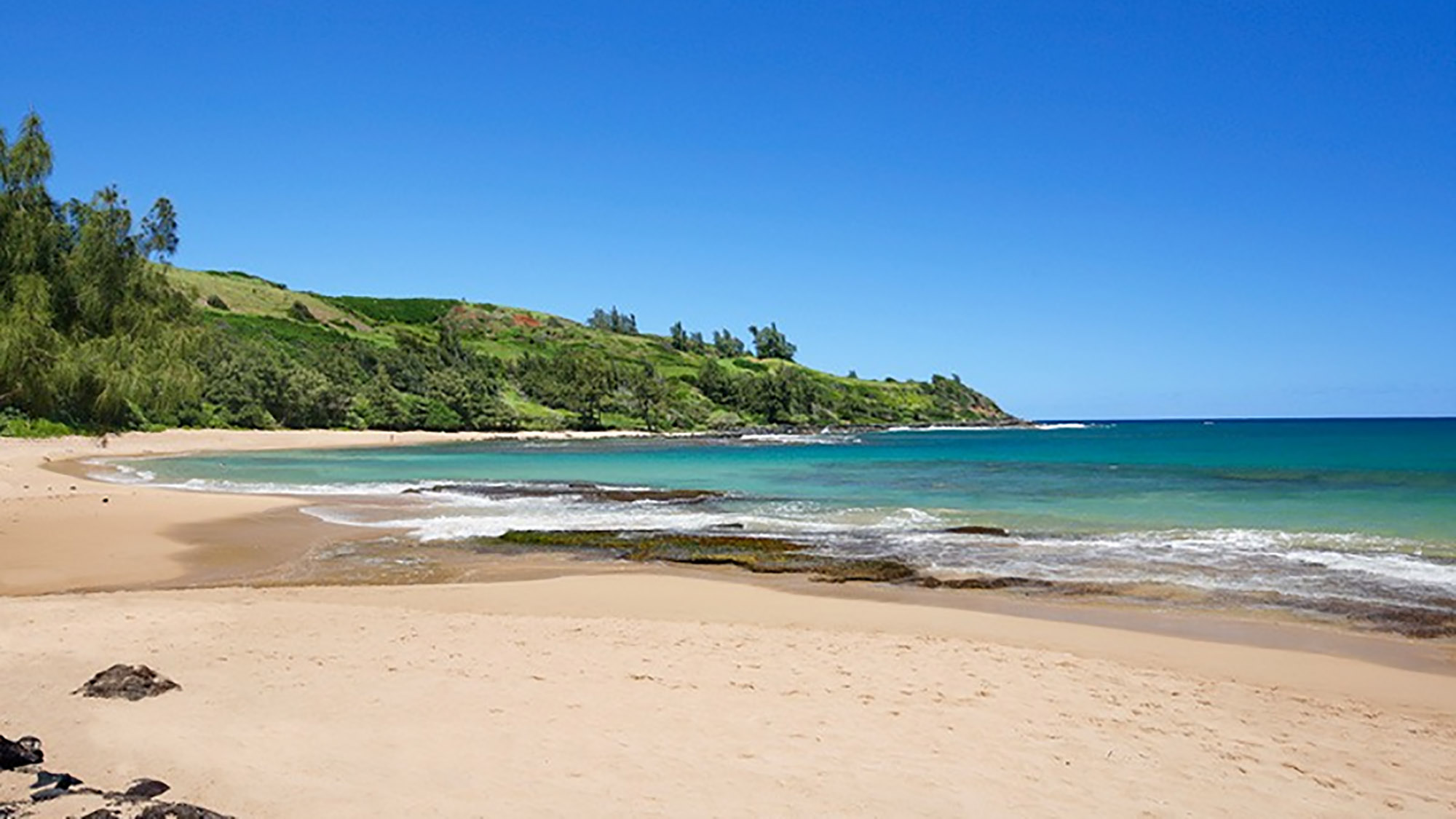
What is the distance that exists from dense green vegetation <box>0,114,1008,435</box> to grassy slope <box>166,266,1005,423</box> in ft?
2.03

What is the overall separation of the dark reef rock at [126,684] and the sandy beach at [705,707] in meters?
0.19

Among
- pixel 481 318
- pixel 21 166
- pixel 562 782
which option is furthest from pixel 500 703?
pixel 481 318

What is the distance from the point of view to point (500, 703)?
760 centimetres

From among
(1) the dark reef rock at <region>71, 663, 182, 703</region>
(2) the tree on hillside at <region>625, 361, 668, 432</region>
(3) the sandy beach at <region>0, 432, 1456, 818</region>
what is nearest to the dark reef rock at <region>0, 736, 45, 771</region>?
(3) the sandy beach at <region>0, 432, 1456, 818</region>

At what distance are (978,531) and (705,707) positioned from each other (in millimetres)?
15325

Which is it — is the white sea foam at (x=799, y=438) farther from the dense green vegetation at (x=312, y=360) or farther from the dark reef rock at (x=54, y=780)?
the dark reef rock at (x=54, y=780)

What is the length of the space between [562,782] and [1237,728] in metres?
5.47

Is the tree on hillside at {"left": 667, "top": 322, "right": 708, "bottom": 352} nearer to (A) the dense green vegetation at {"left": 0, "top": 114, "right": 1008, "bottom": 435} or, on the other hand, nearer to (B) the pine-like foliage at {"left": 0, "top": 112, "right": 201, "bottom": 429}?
(A) the dense green vegetation at {"left": 0, "top": 114, "right": 1008, "bottom": 435}

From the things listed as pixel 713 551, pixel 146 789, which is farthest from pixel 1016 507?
pixel 146 789

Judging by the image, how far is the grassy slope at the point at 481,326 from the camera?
128 meters

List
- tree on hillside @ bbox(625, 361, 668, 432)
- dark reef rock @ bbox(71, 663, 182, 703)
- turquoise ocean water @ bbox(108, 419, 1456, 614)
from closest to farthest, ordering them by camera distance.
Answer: dark reef rock @ bbox(71, 663, 182, 703)
turquoise ocean water @ bbox(108, 419, 1456, 614)
tree on hillside @ bbox(625, 361, 668, 432)

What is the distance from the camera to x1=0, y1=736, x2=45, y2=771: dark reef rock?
5484mm

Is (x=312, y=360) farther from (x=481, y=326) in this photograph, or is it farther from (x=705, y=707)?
(x=705, y=707)

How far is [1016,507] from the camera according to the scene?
28391mm
